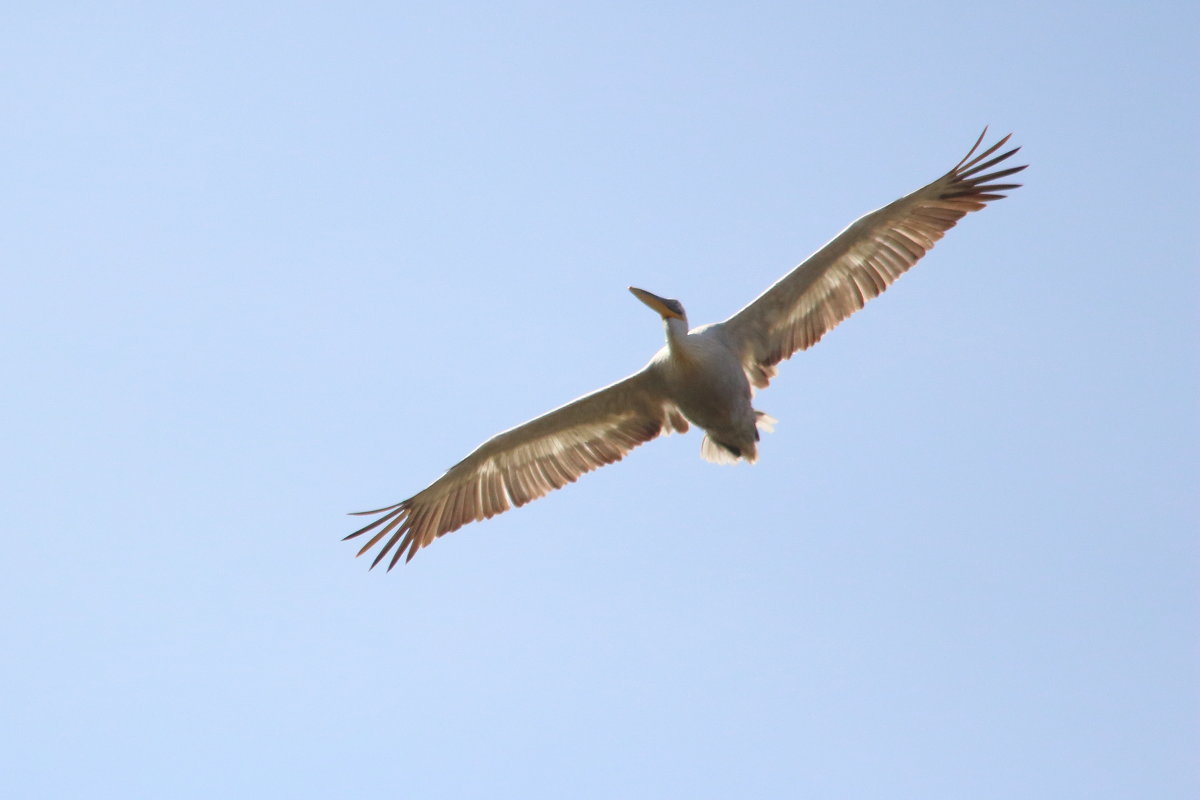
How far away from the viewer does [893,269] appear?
13422mm

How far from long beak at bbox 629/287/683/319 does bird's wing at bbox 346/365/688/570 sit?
0.83 m

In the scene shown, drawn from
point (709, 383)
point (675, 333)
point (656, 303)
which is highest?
point (656, 303)

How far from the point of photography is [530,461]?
14531 millimetres

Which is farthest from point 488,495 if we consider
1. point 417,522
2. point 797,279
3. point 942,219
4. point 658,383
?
point 942,219

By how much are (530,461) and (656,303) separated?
2097 mm

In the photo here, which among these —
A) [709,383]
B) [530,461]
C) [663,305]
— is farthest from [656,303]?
[530,461]

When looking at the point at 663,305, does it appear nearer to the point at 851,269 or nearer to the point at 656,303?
the point at 656,303

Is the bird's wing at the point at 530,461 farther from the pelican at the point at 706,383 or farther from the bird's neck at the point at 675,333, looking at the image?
the bird's neck at the point at 675,333

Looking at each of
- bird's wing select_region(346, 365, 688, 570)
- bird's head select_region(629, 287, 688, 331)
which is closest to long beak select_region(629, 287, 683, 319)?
bird's head select_region(629, 287, 688, 331)

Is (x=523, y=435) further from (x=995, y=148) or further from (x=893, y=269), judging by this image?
(x=995, y=148)

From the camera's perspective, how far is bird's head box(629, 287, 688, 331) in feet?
43.8

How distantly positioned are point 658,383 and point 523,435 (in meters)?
1.40

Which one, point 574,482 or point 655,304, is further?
point 574,482

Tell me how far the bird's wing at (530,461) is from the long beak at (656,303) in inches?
32.6
